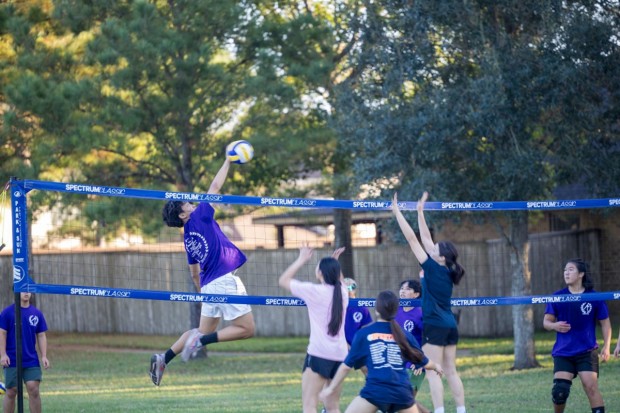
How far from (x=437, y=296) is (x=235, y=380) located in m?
9.75

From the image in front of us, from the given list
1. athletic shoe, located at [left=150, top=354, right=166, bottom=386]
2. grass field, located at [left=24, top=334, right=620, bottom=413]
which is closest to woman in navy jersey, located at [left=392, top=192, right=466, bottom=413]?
athletic shoe, located at [left=150, top=354, right=166, bottom=386]

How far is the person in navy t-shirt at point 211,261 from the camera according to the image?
9.15m

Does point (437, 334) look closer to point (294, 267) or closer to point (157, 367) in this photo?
point (294, 267)

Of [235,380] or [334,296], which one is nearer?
[334,296]

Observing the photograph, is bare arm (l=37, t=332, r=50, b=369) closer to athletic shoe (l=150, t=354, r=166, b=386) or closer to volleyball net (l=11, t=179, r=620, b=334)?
athletic shoe (l=150, t=354, r=166, b=386)

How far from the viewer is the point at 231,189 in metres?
20.4

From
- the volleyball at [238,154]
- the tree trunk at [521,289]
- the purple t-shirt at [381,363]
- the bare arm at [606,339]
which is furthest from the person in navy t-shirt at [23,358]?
the tree trunk at [521,289]

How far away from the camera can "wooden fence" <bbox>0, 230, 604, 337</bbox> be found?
23.4 metres

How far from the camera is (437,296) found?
29.2 ft

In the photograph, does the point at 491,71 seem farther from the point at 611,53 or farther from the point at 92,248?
the point at 92,248

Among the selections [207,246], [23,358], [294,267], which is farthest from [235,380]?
[294,267]

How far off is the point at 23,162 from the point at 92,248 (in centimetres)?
1191

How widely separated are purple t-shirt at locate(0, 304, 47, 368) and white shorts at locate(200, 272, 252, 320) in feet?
8.09

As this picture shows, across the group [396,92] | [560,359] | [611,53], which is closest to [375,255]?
[396,92]
